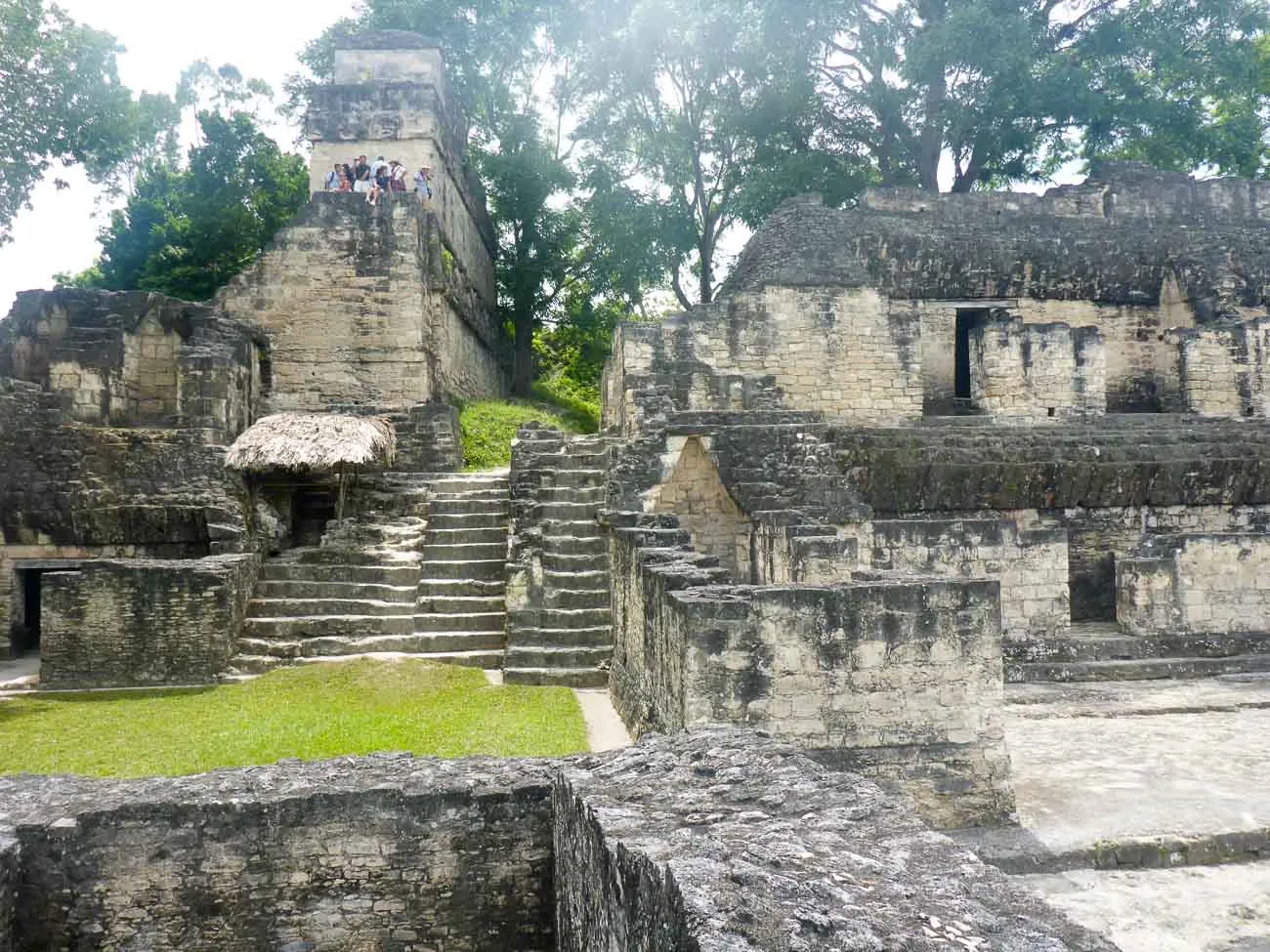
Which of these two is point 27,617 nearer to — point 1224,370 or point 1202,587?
point 1202,587

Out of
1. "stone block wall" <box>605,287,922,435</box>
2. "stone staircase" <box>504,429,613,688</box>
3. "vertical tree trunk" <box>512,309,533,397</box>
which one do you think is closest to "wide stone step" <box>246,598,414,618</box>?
"stone staircase" <box>504,429,613,688</box>

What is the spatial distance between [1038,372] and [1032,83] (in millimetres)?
10612

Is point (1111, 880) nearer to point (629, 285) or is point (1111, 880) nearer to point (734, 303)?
point (734, 303)

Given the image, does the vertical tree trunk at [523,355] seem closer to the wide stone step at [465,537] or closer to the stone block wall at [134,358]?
the stone block wall at [134,358]

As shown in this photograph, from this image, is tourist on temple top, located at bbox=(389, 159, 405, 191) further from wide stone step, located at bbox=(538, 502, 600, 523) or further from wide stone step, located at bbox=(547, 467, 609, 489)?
wide stone step, located at bbox=(538, 502, 600, 523)

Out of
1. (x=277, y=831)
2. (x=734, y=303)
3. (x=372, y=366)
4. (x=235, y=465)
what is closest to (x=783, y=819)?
(x=277, y=831)

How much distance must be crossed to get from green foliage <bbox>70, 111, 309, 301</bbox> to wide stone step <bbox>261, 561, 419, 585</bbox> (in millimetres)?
10459

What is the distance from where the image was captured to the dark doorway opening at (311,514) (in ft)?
40.7

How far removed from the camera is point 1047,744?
738 centimetres

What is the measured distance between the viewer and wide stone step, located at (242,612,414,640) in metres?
9.53

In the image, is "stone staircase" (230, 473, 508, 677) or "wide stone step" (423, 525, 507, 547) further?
"wide stone step" (423, 525, 507, 547)

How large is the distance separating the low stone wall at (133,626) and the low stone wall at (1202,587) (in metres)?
10.1

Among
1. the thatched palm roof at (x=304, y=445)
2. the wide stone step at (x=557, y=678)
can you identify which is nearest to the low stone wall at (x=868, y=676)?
the wide stone step at (x=557, y=678)

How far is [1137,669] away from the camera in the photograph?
984 centimetres
